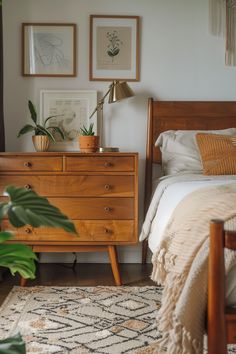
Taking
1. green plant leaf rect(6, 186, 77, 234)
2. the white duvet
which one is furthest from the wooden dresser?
green plant leaf rect(6, 186, 77, 234)

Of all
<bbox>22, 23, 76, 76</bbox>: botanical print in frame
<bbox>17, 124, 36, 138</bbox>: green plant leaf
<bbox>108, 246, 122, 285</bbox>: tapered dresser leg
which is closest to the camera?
<bbox>108, 246, 122, 285</bbox>: tapered dresser leg

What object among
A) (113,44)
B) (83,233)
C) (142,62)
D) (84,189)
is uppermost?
(113,44)

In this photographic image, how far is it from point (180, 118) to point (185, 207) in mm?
1490

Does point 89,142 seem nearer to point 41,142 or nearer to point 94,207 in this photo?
point 41,142

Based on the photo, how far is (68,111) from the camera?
312cm

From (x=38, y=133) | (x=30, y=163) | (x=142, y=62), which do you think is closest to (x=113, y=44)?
(x=142, y=62)

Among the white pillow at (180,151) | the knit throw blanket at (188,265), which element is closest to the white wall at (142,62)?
the white pillow at (180,151)

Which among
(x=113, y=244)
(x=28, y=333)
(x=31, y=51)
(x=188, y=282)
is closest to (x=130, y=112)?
(x=31, y=51)

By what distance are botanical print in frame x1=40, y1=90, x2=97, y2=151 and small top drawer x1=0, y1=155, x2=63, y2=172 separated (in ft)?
1.83

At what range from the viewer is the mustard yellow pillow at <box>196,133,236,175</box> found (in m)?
2.51

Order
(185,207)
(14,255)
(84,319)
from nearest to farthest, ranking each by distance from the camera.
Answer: (14,255)
(185,207)
(84,319)

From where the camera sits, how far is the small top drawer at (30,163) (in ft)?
8.38

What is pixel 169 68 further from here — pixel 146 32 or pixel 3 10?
pixel 3 10

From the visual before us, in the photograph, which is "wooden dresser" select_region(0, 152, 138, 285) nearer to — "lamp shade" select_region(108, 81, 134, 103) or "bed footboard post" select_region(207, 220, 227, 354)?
"lamp shade" select_region(108, 81, 134, 103)
